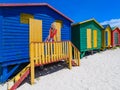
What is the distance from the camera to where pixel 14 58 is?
28.7 feet

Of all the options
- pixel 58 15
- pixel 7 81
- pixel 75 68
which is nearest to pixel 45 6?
pixel 58 15

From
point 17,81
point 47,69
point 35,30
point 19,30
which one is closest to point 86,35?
point 47,69

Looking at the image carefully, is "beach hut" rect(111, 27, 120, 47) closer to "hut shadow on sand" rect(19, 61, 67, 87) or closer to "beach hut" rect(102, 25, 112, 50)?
"beach hut" rect(102, 25, 112, 50)

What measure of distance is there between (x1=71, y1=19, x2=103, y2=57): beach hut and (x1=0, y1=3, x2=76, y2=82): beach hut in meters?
4.63

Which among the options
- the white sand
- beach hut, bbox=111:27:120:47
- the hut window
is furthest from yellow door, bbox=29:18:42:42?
beach hut, bbox=111:27:120:47

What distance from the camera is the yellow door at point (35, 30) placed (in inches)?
382

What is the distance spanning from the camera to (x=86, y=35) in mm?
16125

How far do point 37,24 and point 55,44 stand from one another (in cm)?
166

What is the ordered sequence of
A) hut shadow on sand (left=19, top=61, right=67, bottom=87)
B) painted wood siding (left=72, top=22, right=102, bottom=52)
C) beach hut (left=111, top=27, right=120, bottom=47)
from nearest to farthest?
hut shadow on sand (left=19, top=61, right=67, bottom=87) → painted wood siding (left=72, top=22, right=102, bottom=52) → beach hut (left=111, top=27, right=120, bottom=47)

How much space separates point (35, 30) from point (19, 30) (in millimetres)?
1196

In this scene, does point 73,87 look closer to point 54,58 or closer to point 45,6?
point 54,58

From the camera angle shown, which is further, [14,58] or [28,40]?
[28,40]

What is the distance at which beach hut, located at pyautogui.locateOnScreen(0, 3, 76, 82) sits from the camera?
8250 millimetres

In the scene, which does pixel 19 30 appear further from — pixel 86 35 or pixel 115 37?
pixel 115 37
